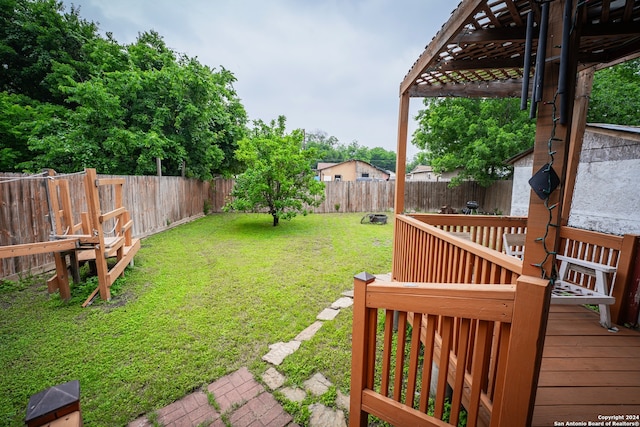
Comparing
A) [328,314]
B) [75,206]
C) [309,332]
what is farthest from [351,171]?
[309,332]

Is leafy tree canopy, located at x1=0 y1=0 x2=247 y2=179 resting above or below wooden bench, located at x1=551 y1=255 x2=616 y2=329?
above

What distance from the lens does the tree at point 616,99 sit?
31.9 ft

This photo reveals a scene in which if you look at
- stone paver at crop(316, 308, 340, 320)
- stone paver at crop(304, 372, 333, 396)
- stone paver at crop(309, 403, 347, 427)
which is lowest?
stone paver at crop(309, 403, 347, 427)

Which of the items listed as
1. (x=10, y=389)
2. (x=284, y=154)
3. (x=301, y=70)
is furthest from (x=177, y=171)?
(x=301, y=70)

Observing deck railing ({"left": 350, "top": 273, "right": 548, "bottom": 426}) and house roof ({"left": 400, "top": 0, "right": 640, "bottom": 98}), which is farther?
house roof ({"left": 400, "top": 0, "right": 640, "bottom": 98})

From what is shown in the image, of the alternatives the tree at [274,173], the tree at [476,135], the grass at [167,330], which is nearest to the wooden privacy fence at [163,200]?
the grass at [167,330]

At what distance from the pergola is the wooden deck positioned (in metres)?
1.14

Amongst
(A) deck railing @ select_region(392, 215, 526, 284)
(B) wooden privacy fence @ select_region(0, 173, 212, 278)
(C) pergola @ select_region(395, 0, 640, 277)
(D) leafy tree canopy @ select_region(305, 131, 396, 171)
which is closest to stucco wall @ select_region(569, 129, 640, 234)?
(C) pergola @ select_region(395, 0, 640, 277)

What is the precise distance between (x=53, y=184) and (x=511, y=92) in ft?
20.4

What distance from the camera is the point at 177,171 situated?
11.0m

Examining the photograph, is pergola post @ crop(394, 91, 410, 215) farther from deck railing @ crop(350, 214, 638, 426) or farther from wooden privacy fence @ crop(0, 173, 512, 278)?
wooden privacy fence @ crop(0, 173, 512, 278)

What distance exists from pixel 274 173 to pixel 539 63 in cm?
788

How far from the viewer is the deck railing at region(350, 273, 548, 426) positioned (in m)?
1.10

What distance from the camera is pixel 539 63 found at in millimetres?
1078
